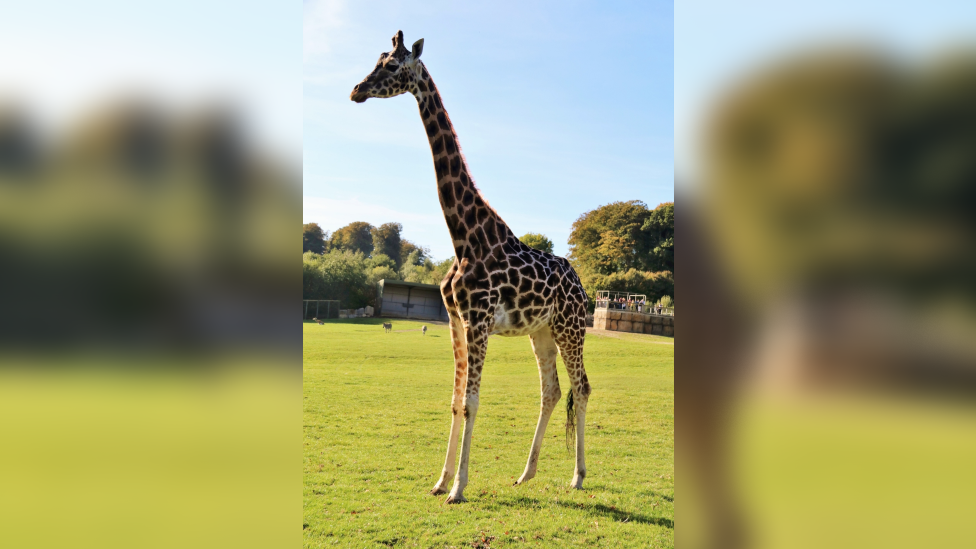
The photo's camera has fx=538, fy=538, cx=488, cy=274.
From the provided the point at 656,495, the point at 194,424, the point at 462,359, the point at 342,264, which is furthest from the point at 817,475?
the point at 342,264

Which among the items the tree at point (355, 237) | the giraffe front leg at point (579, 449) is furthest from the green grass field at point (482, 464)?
the tree at point (355, 237)

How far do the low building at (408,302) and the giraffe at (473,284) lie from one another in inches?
1167

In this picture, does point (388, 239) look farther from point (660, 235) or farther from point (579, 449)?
point (579, 449)

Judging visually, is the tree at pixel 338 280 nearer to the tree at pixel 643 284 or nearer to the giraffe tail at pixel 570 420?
the tree at pixel 643 284

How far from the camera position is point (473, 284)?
6336 mm

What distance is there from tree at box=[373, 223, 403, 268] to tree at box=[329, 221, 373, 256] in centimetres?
106

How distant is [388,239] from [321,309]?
39399 millimetres

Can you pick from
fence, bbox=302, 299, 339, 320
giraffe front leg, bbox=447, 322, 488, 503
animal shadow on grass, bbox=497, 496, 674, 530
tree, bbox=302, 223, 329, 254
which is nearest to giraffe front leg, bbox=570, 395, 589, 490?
animal shadow on grass, bbox=497, 496, 674, 530

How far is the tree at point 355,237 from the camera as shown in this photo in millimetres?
71562

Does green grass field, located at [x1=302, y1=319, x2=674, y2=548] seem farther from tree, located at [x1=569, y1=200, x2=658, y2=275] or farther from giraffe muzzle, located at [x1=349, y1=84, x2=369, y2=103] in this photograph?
tree, located at [x1=569, y1=200, x2=658, y2=275]

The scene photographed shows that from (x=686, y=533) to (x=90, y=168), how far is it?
261 centimetres

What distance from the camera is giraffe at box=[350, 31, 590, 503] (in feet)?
20.0

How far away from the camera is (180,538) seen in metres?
2.11

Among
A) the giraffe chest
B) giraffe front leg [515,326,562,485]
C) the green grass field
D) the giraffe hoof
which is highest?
the giraffe chest
